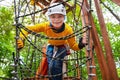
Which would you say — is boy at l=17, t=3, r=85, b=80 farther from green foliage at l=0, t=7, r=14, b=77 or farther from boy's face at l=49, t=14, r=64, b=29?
green foliage at l=0, t=7, r=14, b=77

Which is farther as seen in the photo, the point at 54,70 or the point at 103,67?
the point at 103,67

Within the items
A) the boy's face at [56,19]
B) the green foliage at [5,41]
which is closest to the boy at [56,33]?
the boy's face at [56,19]

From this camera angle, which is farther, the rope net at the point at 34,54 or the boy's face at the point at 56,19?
the boy's face at the point at 56,19

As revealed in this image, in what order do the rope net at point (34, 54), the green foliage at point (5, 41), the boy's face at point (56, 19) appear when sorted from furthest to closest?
the green foliage at point (5, 41) < the boy's face at point (56, 19) < the rope net at point (34, 54)

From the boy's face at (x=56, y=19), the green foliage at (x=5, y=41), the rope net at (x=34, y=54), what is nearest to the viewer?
the rope net at (x=34, y=54)

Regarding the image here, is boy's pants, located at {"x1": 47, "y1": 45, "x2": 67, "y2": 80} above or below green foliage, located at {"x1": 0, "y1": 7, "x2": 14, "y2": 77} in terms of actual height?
below

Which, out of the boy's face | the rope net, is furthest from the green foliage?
the boy's face

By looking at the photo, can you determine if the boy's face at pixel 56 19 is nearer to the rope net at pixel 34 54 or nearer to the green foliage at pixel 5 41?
the rope net at pixel 34 54

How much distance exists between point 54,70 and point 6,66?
221 centimetres

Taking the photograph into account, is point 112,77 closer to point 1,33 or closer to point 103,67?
point 103,67

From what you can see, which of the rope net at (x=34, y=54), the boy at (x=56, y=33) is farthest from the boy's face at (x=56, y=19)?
the rope net at (x=34, y=54)

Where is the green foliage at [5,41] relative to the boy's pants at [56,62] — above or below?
above

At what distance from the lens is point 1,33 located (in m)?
3.98

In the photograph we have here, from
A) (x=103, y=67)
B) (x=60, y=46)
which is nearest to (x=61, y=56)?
(x=60, y=46)
